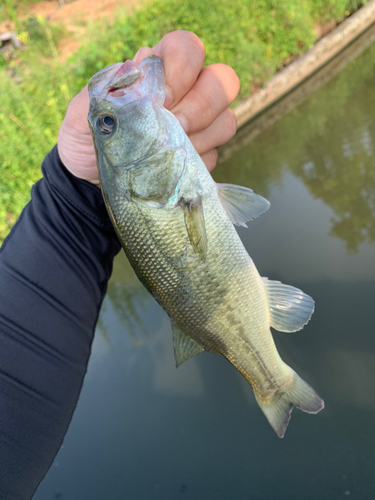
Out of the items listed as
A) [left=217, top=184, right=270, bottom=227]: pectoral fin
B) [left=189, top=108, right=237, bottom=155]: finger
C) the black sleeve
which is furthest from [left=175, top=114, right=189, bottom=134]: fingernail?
the black sleeve

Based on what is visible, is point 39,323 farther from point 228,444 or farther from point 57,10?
point 57,10

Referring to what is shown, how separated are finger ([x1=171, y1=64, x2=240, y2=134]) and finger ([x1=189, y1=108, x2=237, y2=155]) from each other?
12 centimetres

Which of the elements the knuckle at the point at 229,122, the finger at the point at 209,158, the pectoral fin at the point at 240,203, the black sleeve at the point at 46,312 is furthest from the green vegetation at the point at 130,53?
the pectoral fin at the point at 240,203

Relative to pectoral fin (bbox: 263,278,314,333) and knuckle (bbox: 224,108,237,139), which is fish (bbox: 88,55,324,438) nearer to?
pectoral fin (bbox: 263,278,314,333)

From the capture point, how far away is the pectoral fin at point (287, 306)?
1.65m

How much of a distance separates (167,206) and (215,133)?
0.83 m

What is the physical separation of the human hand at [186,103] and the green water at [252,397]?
2.15 meters

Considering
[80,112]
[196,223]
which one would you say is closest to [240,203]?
[196,223]

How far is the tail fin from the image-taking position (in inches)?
65.7

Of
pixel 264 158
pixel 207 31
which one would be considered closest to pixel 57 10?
pixel 207 31

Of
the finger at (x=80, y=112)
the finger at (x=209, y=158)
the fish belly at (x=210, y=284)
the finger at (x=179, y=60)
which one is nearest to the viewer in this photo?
the fish belly at (x=210, y=284)

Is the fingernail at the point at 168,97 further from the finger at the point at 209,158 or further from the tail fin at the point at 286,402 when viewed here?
the tail fin at the point at 286,402

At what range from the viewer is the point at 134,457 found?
2.97 metres

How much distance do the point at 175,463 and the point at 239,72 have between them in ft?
23.2
